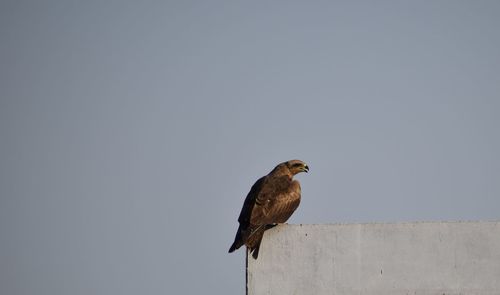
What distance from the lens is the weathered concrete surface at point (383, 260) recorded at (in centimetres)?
1107

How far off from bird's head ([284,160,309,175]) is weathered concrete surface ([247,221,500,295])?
14.6 ft

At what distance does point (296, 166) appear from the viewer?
54.2ft

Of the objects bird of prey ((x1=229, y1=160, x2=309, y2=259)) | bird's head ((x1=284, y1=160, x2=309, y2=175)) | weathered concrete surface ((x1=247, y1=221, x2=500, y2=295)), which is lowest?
weathered concrete surface ((x1=247, y1=221, x2=500, y2=295))

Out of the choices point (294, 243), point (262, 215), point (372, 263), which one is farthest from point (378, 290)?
point (262, 215)

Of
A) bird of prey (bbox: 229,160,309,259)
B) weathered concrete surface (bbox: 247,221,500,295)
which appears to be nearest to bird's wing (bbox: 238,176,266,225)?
bird of prey (bbox: 229,160,309,259)

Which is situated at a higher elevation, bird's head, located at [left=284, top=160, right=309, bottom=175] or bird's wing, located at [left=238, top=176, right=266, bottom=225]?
bird's head, located at [left=284, top=160, right=309, bottom=175]

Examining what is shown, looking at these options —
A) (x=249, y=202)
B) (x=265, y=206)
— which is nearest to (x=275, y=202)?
(x=265, y=206)

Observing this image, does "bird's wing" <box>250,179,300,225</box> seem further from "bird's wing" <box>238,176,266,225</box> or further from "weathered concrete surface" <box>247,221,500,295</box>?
"weathered concrete surface" <box>247,221,500,295</box>

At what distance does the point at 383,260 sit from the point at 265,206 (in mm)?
2847

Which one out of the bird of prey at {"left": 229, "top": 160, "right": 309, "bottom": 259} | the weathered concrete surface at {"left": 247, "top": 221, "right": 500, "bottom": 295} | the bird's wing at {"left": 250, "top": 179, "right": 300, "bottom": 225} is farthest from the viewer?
the bird's wing at {"left": 250, "top": 179, "right": 300, "bottom": 225}

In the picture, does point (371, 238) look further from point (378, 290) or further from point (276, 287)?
point (276, 287)

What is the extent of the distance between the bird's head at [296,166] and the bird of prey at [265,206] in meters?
0.45

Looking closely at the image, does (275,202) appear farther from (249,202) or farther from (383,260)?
(383,260)

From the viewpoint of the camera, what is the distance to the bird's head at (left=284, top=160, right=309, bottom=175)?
16.3 metres
